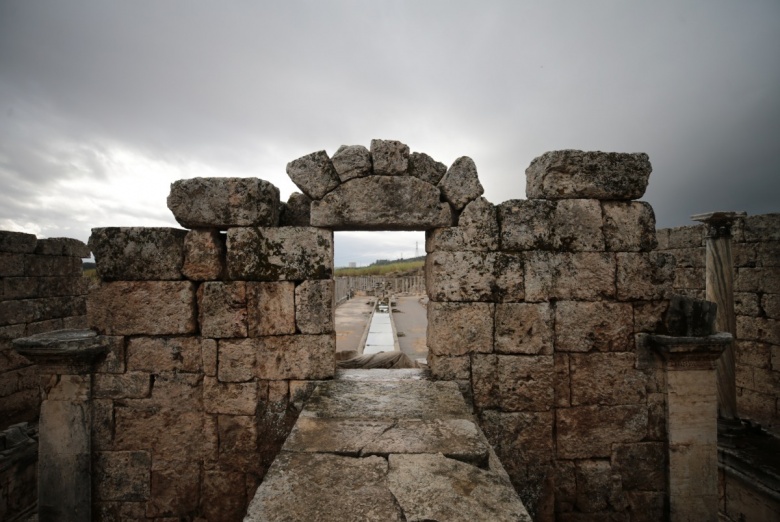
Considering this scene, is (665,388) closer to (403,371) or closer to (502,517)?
(403,371)

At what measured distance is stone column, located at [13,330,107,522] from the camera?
11.5 feet

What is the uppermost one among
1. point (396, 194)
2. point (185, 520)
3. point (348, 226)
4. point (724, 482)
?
point (396, 194)

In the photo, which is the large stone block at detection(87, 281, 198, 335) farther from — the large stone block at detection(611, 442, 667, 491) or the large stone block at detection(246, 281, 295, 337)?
the large stone block at detection(611, 442, 667, 491)

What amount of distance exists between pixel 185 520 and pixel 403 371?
8.22 ft

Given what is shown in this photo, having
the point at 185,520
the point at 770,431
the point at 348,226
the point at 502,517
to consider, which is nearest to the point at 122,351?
the point at 185,520

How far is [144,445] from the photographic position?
3.61 metres

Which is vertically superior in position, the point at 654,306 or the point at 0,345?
the point at 654,306

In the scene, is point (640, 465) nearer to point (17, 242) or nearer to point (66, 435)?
point (66, 435)

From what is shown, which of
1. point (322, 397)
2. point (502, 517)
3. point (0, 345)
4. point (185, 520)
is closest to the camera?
point (502, 517)

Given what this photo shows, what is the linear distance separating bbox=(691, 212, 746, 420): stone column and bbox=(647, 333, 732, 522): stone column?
324 centimetres

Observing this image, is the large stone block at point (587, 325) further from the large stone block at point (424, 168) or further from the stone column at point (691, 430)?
the large stone block at point (424, 168)

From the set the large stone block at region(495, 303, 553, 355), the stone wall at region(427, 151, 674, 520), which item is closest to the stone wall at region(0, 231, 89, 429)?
the stone wall at region(427, 151, 674, 520)

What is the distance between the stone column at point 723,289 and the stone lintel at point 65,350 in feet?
27.5

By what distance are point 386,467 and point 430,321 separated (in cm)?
173
